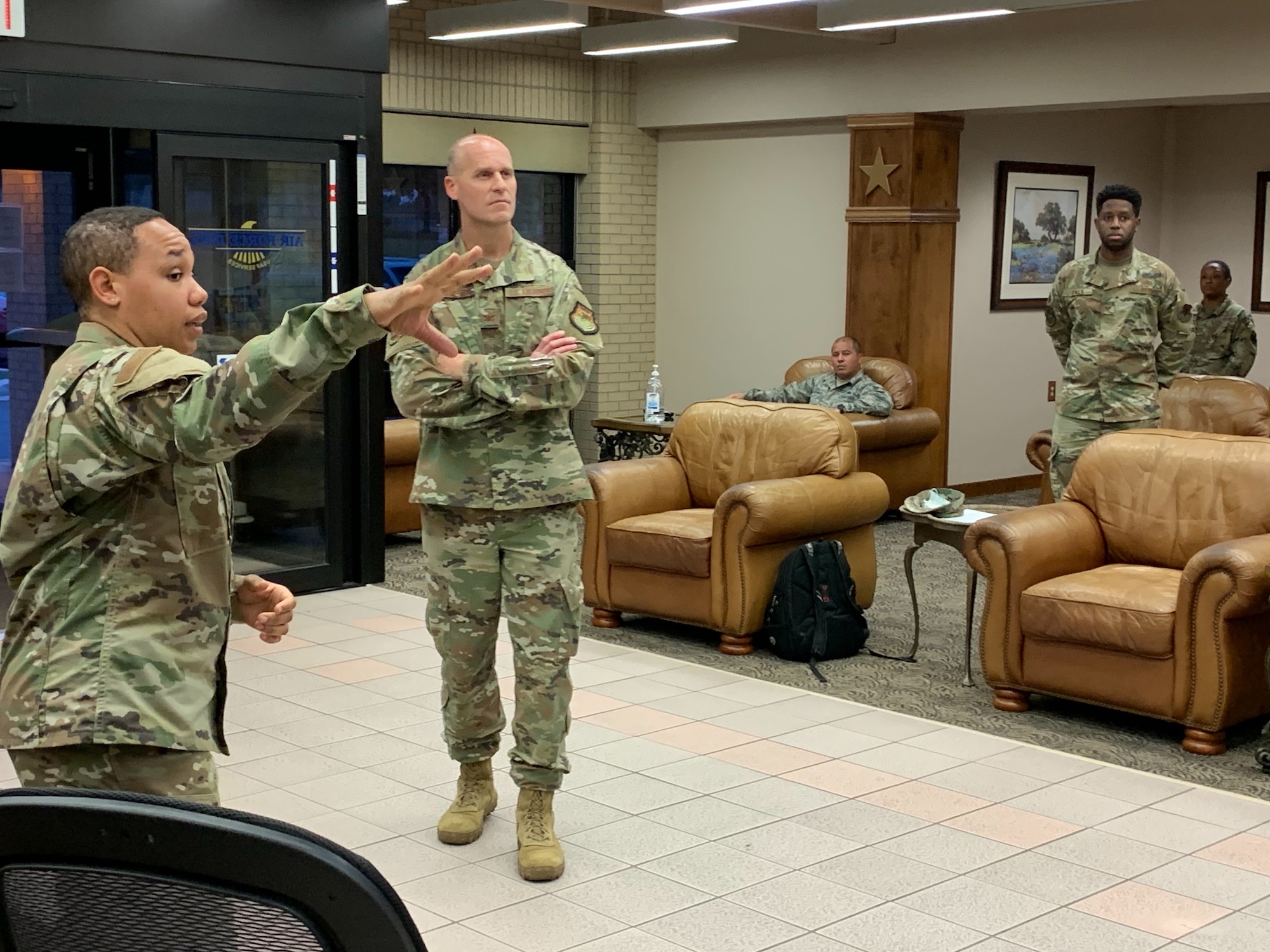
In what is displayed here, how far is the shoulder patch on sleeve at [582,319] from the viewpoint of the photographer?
392cm

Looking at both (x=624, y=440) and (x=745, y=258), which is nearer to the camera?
(x=624, y=440)

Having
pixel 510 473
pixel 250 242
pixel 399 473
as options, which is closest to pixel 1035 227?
pixel 399 473

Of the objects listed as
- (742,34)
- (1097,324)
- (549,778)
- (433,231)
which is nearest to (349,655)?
(549,778)

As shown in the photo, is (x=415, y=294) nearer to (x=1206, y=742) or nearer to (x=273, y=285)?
(x=1206, y=742)

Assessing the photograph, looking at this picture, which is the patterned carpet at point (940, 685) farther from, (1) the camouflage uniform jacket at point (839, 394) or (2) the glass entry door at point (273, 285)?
(1) the camouflage uniform jacket at point (839, 394)

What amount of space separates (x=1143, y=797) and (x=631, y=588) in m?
2.68

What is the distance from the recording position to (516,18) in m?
9.62

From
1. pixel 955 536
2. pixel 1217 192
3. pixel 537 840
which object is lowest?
pixel 537 840

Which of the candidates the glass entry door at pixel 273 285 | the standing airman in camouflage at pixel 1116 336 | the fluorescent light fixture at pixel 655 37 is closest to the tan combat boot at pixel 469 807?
the glass entry door at pixel 273 285

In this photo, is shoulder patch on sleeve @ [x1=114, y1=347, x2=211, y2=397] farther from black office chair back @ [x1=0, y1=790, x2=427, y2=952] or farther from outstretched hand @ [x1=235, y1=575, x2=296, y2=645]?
black office chair back @ [x1=0, y1=790, x2=427, y2=952]

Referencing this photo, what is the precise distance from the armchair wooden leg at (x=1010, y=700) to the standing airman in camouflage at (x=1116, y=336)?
142cm

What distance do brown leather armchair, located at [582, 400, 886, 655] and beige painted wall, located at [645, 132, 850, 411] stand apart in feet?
13.0

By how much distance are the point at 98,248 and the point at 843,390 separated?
7.66m

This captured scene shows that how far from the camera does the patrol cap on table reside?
593 cm
